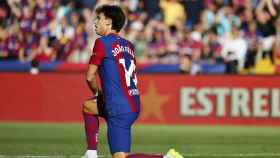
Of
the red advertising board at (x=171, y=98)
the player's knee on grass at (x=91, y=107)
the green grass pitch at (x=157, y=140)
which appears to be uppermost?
the player's knee on grass at (x=91, y=107)

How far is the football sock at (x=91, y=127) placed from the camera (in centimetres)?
1016

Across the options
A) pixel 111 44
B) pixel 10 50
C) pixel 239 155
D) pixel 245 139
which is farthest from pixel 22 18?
pixel 111 44

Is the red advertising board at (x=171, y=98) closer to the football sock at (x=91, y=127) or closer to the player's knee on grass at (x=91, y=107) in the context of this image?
the football sock at (x=91, y=127)

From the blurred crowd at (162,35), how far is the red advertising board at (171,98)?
3.55ft

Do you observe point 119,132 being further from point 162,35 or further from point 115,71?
point 162,35

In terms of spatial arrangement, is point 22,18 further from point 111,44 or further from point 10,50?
point 111,44

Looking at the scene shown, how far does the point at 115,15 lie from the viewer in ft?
27.9

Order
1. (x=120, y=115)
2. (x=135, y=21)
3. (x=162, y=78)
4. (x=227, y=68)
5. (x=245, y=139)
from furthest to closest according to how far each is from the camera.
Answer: (x=135, y=21)
(x=227, y=68)
(x=162, y=78)
(x=245, y=139)
(x=120, y=115)

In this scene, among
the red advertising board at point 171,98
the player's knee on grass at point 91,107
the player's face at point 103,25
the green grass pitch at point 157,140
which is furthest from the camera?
the red advertising board at point 171,98

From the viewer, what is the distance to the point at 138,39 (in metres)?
20.4

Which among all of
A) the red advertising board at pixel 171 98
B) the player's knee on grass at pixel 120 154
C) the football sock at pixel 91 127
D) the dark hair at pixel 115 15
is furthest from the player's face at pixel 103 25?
the red advertising board at pixel 171 98

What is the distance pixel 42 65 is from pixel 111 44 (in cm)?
1109

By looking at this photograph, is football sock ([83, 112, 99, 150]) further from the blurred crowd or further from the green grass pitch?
the blurred crowd

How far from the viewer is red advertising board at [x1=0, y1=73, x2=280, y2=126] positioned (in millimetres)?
18062
